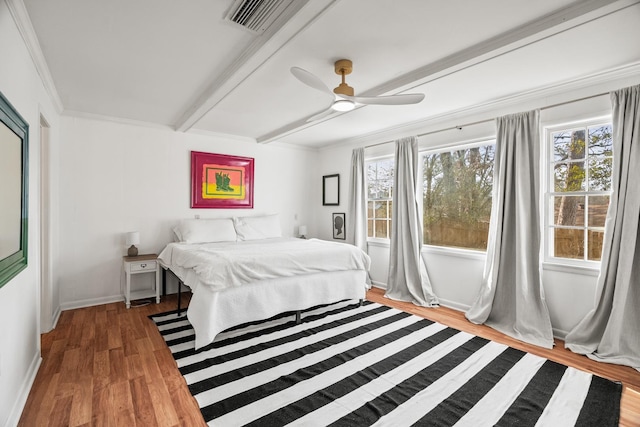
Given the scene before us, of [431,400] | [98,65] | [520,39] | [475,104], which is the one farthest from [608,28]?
[98,65]

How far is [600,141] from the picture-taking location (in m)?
2.83

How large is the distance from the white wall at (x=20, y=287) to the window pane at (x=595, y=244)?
4329 mm

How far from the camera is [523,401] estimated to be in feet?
6.53

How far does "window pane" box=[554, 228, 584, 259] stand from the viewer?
9.66ft

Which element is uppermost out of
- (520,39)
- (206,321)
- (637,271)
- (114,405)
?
(520,39)

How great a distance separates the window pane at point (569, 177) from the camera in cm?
294

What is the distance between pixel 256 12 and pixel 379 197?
136 inches

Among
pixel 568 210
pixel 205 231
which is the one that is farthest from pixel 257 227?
pixel 568 210

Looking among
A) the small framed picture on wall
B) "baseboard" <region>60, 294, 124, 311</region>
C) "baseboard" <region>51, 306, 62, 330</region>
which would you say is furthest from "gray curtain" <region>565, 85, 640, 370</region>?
"baseboard" <region>60, 294, 124, 311</region>

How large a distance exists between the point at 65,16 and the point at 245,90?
4.65ft

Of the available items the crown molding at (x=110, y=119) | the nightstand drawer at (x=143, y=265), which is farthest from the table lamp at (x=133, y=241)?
the crown molding at (x=110, y=119)

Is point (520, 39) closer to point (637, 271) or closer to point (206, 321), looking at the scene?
point (637, 271)

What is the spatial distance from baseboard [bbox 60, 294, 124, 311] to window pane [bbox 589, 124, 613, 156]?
549 cm

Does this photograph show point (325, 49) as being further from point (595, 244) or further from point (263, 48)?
point (595, 244)
